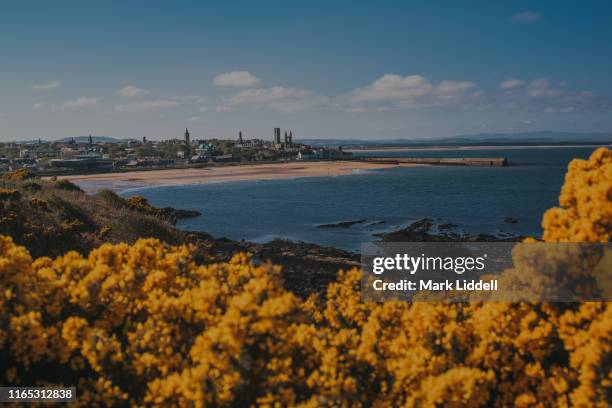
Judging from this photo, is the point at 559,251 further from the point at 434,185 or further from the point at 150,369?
the point at 434,185

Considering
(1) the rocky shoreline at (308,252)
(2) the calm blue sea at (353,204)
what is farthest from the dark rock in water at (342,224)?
(1) the rocky shoreline at (308,252)

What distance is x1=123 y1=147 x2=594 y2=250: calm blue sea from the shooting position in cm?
4122

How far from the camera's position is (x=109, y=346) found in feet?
17.7

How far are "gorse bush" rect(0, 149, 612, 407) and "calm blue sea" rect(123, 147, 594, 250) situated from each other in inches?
1117

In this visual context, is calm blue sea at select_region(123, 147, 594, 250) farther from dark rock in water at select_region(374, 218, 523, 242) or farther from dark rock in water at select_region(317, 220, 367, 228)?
dark rock in water at select_region(374, 218, 523, 242)

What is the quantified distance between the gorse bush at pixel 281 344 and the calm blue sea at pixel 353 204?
2836 cm

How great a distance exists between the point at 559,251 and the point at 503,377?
1.77 metres

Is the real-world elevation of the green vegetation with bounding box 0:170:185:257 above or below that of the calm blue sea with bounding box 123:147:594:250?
above

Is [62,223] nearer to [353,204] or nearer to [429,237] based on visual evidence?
[429,237]

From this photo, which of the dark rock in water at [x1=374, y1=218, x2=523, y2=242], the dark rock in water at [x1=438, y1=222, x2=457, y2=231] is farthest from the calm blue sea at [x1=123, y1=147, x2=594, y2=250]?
the dark rock in water at [x1=374, y1=218, x2=523, y2=242]

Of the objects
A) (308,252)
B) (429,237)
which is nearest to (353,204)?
(429,237)

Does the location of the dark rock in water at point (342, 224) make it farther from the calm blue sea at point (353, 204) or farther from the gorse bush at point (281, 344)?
the gorse bush at point (281, 344)

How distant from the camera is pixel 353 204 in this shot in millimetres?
57250

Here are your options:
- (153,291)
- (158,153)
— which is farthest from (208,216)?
(158,153)
